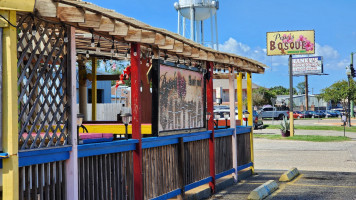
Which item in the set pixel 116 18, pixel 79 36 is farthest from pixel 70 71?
pixel 79 36

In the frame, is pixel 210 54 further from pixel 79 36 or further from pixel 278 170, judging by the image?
pixel 278 170

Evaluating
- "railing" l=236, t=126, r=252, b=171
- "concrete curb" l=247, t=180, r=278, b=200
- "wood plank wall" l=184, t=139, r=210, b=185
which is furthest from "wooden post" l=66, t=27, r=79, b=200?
"railing" l=236, t=126, r=252, b=171

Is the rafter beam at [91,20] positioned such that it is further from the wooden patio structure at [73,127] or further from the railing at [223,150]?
the railing at [223,150]

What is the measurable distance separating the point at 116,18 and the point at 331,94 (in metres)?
57.6

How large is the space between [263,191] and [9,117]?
6.41m

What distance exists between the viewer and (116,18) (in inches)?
278

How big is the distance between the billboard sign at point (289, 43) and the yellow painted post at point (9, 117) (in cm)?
3460

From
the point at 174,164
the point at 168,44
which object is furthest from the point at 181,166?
the point at 168,44

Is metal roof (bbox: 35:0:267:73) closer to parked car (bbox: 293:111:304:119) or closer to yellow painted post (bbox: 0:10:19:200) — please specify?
yellow painted post (bbox: 0:10:19:200)

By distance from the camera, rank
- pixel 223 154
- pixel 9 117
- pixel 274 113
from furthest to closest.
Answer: pixel 274 113 < pixel 223 154 < pixel 9 117

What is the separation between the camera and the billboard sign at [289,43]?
39.7 m

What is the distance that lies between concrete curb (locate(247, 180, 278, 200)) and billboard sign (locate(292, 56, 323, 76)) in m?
78.4

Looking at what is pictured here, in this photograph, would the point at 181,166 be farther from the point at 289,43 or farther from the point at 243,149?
the point at 289,43

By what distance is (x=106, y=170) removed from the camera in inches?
299
